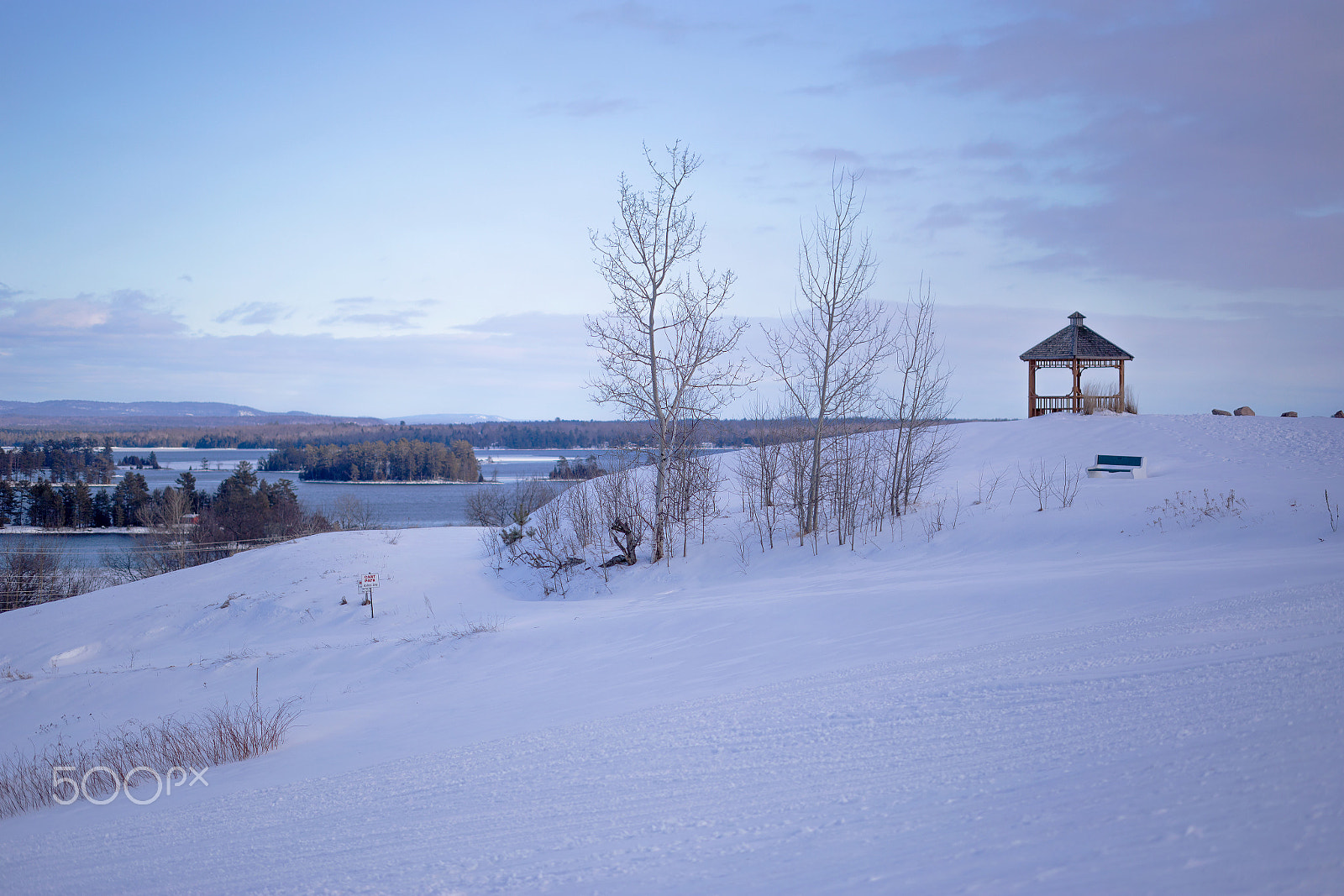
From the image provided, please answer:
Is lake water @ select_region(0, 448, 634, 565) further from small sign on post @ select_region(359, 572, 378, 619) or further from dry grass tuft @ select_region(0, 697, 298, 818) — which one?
dry grass tuft @ select_region(0, 697, 298, 818)

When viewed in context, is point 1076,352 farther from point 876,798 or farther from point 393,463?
point 393,463

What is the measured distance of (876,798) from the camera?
4.07 m

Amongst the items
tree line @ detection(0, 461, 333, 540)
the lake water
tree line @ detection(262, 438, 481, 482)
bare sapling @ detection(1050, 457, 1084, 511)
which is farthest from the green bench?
tree line @ detection(262, 438, 481, 482)

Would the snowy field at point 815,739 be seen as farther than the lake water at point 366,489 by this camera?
No

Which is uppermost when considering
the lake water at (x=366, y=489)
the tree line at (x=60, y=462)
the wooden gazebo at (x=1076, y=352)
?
the wooden gazebo at (x=1076, y=352)

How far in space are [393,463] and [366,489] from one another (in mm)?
3746

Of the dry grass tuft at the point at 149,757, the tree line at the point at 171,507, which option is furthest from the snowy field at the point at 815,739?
the tree line at the point at 171,507

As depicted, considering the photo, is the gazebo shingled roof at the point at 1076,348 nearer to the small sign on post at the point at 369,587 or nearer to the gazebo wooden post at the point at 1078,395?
the gazebo wooden post at the point at 1078,395

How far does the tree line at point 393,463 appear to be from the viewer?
72250 millimetres

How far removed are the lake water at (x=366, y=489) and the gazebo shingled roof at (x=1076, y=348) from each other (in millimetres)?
17889

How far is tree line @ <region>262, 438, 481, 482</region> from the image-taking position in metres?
72.2

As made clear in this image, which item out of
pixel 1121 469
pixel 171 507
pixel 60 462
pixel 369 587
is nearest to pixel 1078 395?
pixel 1121 469

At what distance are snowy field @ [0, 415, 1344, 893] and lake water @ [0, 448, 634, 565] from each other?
944 centimetres

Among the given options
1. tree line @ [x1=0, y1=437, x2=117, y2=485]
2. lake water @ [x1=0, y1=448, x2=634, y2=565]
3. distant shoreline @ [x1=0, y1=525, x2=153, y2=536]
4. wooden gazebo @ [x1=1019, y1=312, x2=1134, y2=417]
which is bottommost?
distant shoreline @ [x1=0, y1=525, x2=153, y2=536]
